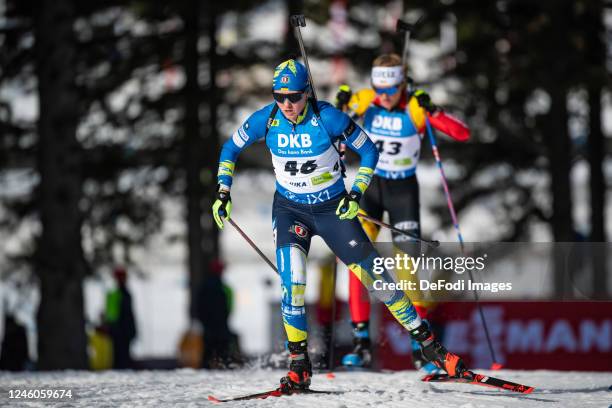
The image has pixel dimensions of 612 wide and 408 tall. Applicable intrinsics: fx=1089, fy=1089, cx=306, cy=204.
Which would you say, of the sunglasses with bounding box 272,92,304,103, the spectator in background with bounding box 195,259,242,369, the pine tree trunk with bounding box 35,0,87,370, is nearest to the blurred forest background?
the pine tree trunk with bounding box 35,0,87,370

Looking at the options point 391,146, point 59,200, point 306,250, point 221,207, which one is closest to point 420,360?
point 391,146

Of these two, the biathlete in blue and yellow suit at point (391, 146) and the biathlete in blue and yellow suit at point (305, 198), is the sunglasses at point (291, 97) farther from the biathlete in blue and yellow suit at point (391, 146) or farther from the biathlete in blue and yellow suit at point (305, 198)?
the biathlete in blue and yellow suit at point (391, 146)

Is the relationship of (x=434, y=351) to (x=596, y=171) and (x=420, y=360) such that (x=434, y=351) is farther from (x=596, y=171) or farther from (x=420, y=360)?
(x=596, y=171)

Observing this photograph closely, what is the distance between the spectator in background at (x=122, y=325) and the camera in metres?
16.2

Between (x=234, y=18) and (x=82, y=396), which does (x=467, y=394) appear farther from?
(x=234, y=18)

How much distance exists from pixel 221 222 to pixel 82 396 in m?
1.64

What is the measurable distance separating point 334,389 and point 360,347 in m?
1.41

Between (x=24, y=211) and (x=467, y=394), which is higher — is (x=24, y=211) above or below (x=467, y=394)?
above

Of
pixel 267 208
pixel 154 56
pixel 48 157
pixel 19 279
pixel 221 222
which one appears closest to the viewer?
pixel 221 222

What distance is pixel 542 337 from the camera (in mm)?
13992

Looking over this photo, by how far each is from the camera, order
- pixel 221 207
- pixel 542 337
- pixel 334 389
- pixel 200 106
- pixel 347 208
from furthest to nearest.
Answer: pixel 200 106, pixel 542 337, pixel 334 389, pixel 221 207, pixel 347 208

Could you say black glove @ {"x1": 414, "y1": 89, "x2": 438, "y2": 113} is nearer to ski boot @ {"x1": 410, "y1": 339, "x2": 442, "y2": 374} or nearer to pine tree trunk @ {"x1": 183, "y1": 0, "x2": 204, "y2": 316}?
ski boot @ {"x1": 410, "y1": 339, "x2": 442, "y2": 374}

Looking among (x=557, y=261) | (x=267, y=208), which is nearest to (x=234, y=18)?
(x=557, y=261)

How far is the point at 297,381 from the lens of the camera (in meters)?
7.69
